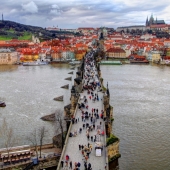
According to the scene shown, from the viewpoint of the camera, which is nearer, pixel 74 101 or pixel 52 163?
pixel 52 163

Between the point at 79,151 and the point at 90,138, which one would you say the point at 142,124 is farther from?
the point at 79,151

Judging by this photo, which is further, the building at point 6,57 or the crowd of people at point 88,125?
the building at point 6,57

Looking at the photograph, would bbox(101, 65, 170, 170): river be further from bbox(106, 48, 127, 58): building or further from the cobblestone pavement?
bbox(106, 48, 127, 58): building

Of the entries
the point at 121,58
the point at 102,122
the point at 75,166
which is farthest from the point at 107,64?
the point at 75,166

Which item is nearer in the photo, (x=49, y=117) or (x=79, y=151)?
(x=79, y=151)

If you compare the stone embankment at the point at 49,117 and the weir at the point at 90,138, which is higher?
the weir at the point at 90,138

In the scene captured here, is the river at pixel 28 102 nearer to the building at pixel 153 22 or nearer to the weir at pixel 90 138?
the weir at pixel 90 138

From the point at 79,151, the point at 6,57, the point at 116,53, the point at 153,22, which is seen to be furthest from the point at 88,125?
the point at 153,22

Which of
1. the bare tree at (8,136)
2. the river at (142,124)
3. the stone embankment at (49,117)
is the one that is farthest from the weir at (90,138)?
the bare tree at (8,136)

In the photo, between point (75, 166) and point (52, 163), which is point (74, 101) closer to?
point (52, 163)
